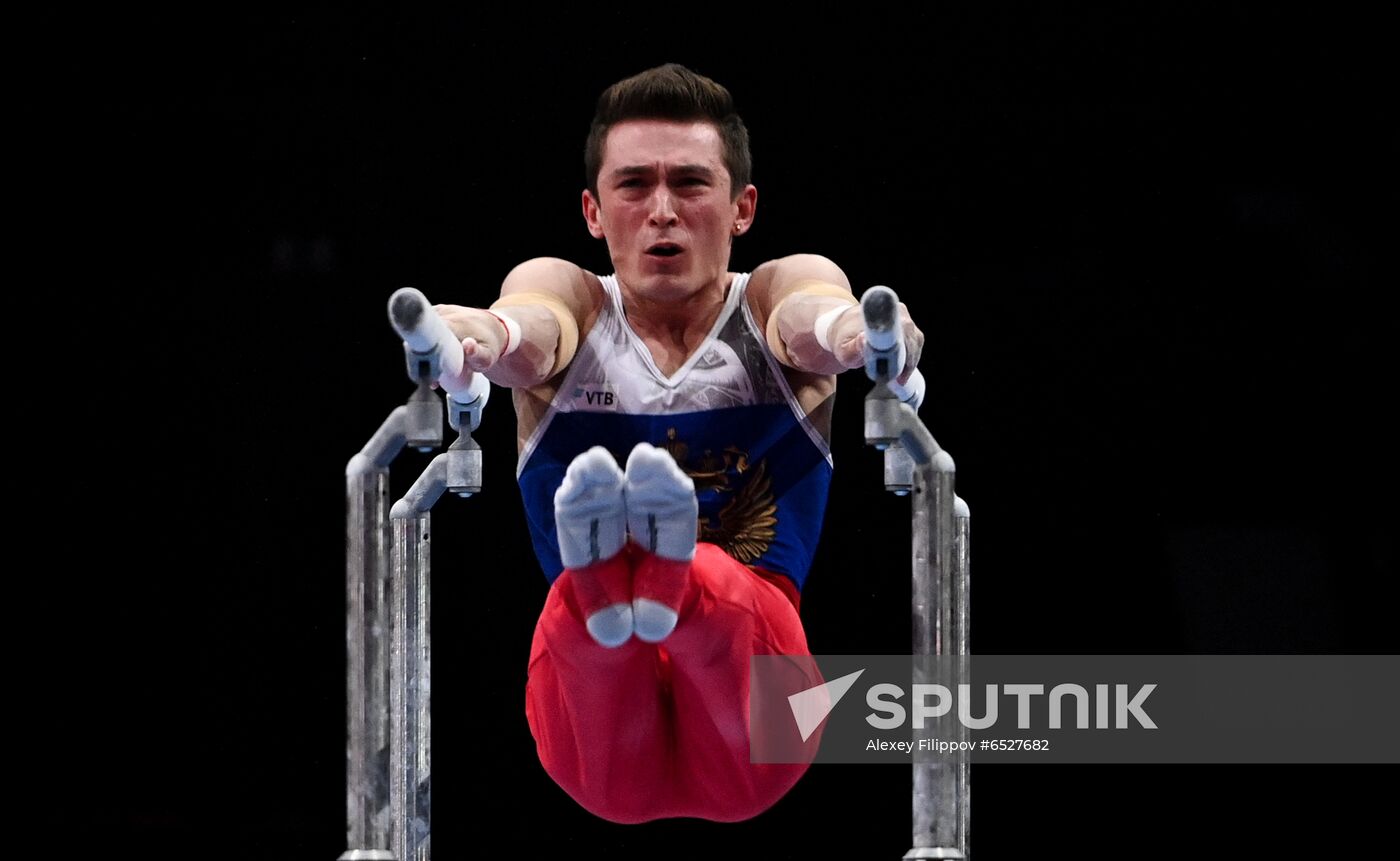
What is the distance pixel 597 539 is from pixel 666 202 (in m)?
0.85

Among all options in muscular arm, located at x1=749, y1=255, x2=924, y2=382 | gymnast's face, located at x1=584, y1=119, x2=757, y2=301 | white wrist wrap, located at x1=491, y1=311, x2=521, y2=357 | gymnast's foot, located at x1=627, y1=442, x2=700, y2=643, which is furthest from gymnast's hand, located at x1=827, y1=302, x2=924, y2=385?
white wrist wrap, located at x1=491, y1=311, x2=521, y2=357

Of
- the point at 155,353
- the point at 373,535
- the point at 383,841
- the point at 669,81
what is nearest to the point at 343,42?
the point at 155,353

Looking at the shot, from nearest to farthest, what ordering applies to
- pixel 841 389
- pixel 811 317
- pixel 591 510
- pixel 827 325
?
pixel 591 510 < pixel 827 325 < pixel 811 317 < pixel 841 389

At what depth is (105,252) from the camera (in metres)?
3.87

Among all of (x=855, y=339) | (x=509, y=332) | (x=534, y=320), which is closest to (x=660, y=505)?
(x=855, y=339)

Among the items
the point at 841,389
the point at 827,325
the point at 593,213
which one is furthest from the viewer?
the point at 841,389

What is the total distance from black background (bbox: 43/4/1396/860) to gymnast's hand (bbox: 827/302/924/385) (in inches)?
57.7

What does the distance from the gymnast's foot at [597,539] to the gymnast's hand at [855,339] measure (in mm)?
454

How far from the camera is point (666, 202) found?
2781 millimetres

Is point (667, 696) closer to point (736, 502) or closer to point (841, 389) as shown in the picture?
point (736, 502)

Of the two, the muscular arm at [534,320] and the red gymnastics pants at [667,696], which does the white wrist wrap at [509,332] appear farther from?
the red gymnastics pants at [667,696]

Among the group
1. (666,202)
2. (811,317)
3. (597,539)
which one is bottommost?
(597,539)

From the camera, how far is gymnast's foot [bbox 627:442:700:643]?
2.10 metres

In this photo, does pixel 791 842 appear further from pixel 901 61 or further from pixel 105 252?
pixel 105 252
